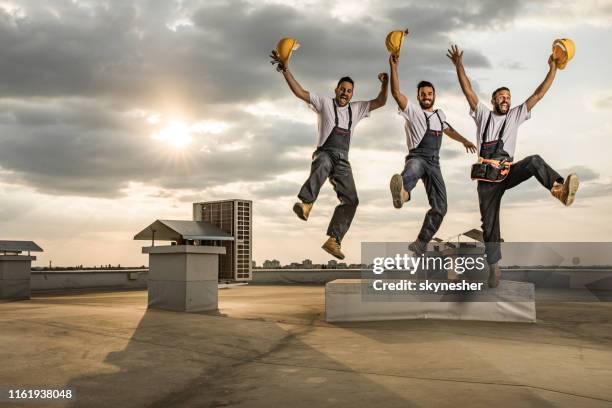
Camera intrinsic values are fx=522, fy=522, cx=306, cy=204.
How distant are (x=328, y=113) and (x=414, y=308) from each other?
363 inches

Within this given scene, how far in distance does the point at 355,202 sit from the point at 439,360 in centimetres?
396

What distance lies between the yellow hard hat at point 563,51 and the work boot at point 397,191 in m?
4.46

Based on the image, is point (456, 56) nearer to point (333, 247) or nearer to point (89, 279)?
point (333, 247)

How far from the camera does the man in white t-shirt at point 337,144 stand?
11.1 metres

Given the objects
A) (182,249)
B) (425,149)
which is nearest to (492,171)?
(425,149)

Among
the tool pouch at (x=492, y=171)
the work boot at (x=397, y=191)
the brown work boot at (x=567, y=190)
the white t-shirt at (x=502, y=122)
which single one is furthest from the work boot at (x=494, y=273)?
the work boot at (x=397, y=191)

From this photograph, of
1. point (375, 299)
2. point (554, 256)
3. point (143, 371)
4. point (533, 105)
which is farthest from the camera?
point (554, 256)

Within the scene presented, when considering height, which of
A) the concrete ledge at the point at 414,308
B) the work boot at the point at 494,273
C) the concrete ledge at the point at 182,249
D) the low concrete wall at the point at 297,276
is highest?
the concrete ledge at the point at 182,249

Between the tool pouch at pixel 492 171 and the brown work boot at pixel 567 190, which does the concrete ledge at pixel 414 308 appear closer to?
the tool pouch at pixel 492 171

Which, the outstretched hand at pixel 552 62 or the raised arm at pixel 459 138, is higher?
the outstretched hand at pixel 552 62

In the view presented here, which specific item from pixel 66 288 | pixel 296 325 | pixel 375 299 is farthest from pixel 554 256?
pixel 66 288

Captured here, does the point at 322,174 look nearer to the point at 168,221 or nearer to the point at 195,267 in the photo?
the point at 195,267

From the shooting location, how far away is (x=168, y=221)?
36531 mm

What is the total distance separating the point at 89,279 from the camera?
131 feet
